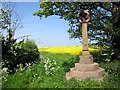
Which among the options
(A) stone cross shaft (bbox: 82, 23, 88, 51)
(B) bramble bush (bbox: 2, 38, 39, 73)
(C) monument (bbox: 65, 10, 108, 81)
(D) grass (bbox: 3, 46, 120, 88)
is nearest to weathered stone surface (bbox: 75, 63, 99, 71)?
(C) monument (bbox: 65, 10, 108, 81)

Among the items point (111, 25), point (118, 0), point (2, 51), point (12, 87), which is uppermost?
point (118, 0)

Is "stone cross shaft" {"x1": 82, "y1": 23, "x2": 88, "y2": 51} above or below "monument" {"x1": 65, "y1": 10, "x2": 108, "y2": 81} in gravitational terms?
above

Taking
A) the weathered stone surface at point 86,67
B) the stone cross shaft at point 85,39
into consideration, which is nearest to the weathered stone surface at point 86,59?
the weathered stone surface at point 86,67

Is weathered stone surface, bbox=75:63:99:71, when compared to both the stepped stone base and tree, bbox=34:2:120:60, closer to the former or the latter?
the stepped stone base

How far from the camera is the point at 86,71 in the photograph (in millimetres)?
14555

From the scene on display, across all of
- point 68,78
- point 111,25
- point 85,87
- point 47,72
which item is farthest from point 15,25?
point 85,87

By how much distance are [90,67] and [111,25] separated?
921 centimetres

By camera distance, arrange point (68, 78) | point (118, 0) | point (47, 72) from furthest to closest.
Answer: point (118, 0), point (47, 72), point (68, 78)

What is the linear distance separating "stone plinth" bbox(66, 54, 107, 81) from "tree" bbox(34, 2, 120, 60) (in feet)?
27.3

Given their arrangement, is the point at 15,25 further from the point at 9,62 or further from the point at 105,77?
the point at 105,77

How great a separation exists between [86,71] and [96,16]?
10.6 m

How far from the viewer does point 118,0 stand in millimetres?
22516

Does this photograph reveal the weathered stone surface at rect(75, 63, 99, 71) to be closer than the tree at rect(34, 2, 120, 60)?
Yes

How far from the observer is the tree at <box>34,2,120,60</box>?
23.4m
